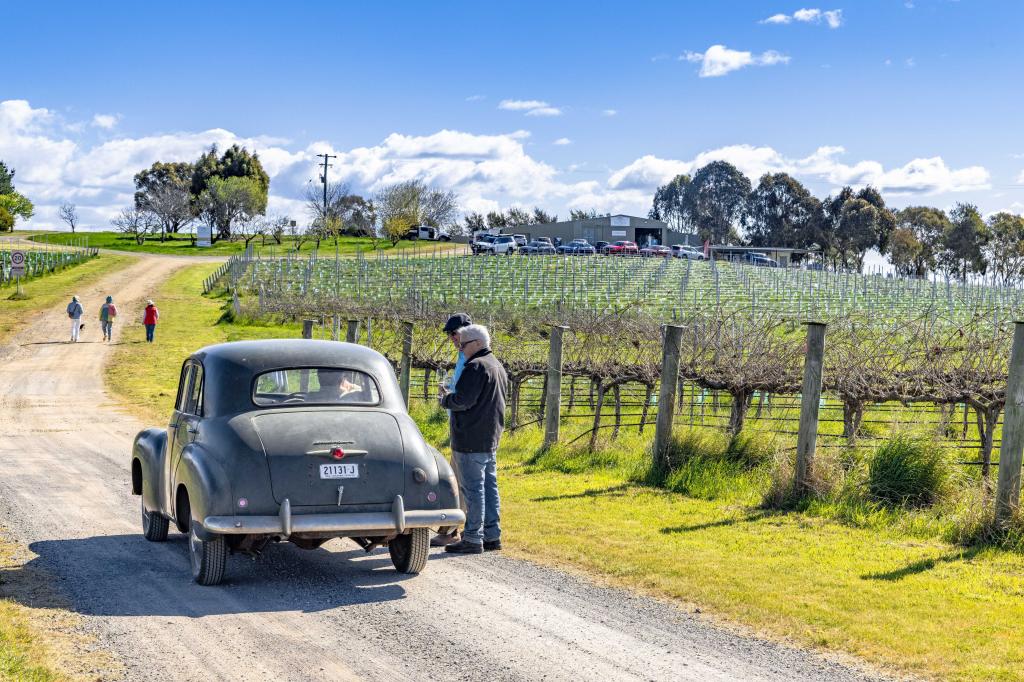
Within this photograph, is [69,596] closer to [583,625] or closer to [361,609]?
[361,609]

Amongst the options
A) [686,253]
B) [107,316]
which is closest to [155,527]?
[107,316]

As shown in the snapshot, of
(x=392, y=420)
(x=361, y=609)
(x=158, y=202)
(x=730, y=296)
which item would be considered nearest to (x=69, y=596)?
(x=361, y=609)

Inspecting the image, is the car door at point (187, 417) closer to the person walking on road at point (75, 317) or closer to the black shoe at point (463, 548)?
the black shoe at point (463, 548)

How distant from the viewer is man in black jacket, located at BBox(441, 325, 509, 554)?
8656 millimetres

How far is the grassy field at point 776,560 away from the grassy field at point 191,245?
81569 mm

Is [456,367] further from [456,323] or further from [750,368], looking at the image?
[750,368]

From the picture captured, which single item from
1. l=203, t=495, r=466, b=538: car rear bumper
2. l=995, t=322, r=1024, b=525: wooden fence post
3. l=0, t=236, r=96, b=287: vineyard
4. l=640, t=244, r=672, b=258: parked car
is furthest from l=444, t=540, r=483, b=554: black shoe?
l=640, t=244, r=672, b=258: parked car

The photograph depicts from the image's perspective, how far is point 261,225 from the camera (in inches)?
4409

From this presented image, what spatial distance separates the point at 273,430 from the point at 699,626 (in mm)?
3251

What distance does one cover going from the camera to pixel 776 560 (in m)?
8.38

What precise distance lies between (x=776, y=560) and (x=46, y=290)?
52.4m

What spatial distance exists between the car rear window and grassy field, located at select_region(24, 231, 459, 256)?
275 ft

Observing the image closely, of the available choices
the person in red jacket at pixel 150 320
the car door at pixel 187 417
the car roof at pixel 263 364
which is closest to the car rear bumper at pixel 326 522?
the car roof at pixel 263 364

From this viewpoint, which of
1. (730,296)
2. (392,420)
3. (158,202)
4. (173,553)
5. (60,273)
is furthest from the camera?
(158,202)
